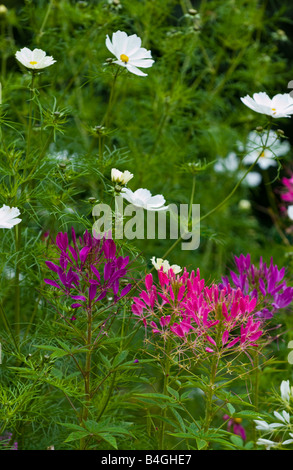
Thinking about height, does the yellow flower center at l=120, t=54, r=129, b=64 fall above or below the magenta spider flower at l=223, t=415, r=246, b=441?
above

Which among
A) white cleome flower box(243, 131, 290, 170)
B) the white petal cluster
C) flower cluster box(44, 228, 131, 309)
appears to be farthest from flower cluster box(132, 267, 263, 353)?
the white petal cluster

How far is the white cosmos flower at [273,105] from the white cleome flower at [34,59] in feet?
1.10

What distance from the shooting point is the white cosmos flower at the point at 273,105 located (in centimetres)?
105

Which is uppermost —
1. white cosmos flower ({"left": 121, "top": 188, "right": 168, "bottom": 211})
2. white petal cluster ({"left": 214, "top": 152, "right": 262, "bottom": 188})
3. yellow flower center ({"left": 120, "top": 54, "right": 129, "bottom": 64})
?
white petal cluster ({"left": 214, "top": 152, "right": 262, "bottom": 188})

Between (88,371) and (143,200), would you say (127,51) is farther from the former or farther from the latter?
(88,371)

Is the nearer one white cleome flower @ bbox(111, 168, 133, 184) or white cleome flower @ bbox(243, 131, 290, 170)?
white cleome flower @ bbox(111, 168, 133, 184)

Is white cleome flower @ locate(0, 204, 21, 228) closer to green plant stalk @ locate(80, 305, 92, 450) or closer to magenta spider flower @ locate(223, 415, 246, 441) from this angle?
green plant stalk @ locate(80, 305, 92, 450)

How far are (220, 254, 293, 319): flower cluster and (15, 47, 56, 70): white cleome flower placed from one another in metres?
0.46

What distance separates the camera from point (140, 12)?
167 cm

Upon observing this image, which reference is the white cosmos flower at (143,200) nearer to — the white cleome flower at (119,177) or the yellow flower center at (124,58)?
the white cleome flower at (119,177)

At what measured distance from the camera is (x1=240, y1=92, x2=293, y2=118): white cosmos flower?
1.05 meters

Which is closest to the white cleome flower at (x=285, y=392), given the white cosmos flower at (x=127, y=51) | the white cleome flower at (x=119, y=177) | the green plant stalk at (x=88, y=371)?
the green plant stalk at (x=88, y=371)
